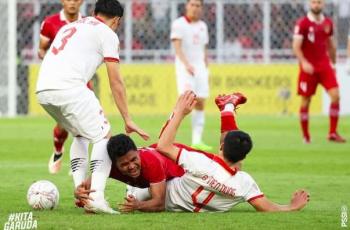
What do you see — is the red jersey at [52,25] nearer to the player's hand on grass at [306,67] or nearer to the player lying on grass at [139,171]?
the player lying on grass at [139,171]

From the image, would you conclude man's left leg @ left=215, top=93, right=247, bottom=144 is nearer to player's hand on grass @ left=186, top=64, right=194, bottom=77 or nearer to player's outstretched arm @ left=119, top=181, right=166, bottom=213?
player's outstretched arm @ left=119, top=181, right=166, bottom=213

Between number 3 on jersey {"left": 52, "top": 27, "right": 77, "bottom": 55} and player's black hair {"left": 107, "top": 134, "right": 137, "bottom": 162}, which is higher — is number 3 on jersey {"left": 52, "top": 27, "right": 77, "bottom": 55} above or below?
above

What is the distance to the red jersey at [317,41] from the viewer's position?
18281 millimetres

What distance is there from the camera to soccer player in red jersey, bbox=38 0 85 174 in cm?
1291

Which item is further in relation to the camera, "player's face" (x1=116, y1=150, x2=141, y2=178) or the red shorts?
the red shorts

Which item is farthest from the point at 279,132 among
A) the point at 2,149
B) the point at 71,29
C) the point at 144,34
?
the point at 71,29

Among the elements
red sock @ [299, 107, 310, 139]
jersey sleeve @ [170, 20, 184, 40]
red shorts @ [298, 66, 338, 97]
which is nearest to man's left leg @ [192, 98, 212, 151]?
jersey sleeve @ [170, 20, 184, 40]

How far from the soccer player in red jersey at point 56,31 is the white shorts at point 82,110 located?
356 centimetres

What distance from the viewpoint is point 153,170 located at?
8.98 meters

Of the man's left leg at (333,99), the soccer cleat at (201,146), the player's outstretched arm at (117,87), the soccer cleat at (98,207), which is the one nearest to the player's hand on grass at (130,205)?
the soccer cleat at (98,207)

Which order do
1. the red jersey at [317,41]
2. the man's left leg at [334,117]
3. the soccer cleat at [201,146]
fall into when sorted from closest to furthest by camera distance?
the soccer cleat at [201,146] → the man's left leg at [334,117] → the red jersey at [317,41]

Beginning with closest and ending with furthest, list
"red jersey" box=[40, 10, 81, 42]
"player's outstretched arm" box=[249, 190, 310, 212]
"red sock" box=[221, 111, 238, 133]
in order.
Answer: "player's outstretched arm" box=[249, 190, 310, 212], "red sock" box=[221, 111, 238, 133], "red jersey" box=[40, 10, 81, 42]

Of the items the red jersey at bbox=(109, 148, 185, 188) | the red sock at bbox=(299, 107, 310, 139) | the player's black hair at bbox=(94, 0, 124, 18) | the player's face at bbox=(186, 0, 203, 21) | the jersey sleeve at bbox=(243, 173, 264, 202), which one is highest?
the player's black hair at bbox=(94, 0, 124, 18)

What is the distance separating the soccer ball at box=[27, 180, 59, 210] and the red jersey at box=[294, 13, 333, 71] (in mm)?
9655
